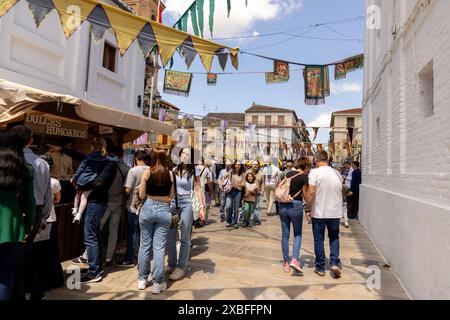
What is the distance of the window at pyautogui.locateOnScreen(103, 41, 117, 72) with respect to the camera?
11.2 meters

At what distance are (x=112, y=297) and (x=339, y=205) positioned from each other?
11.2 ft

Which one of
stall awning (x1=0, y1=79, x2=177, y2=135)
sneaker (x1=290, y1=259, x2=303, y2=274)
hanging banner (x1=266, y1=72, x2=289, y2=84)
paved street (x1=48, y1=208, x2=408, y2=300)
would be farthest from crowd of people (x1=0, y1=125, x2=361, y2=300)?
hanging banner (x1=266, y1=72, x2=289, y2=84)

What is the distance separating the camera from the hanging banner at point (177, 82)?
28.8 ft

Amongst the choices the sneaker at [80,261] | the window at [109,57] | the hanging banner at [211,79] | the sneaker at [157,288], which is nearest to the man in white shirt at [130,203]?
the sneaker at [80,261]

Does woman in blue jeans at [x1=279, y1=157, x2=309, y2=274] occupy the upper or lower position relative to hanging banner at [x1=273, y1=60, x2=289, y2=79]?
lower

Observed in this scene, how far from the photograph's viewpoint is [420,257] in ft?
12.2

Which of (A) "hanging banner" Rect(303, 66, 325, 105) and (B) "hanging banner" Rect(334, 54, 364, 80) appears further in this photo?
(B) "hanging banner" Rect(334, 54, 364, 80)

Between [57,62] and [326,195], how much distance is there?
8.54 m

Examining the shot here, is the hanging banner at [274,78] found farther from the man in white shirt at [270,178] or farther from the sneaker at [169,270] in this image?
the sneaker at [169,270]

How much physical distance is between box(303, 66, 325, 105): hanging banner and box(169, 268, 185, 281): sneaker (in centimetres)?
629

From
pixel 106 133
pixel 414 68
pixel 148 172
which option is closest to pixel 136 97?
pixel 106 133

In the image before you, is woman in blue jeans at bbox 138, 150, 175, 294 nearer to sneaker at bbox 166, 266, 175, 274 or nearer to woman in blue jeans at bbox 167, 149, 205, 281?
woman in blue jeans at bbox 167, 149, 205, 281

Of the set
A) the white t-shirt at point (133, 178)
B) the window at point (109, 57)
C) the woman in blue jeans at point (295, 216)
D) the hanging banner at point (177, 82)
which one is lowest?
the woman in blue jeans at point (295, 216)

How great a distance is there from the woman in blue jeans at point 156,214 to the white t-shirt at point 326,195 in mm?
2293
